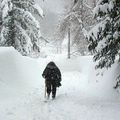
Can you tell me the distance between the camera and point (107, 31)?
11.6 m

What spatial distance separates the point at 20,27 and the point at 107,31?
40.4 feet

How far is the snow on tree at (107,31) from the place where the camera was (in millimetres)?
10891

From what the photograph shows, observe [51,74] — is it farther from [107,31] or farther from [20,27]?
[20,27]

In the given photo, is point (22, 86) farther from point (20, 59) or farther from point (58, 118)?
point (58, 118)

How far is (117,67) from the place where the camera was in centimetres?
1448

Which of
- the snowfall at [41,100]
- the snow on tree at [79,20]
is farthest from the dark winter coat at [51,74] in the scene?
the snow on tree at [79,20]

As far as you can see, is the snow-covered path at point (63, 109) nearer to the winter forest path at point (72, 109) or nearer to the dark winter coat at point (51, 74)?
the winter forest path at point (72, 109)

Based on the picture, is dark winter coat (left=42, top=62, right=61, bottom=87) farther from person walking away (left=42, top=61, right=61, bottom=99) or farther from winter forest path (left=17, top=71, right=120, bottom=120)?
winter forest path (left=17, top=71, right=120, bottom=120)

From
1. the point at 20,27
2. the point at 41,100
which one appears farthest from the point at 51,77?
the point at 20,27

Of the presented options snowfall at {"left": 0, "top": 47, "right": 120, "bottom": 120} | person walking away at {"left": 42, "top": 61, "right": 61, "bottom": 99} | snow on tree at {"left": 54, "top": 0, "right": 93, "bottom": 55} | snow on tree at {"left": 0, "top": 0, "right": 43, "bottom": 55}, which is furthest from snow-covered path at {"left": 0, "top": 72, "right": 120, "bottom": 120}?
snow on tree at {"left": 54, "top": 0, "right": 93, "bottom": 55}

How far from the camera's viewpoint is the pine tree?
10.9m

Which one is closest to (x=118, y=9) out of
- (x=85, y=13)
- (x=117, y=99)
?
(x=117, y=99)

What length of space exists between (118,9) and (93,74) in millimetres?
9491

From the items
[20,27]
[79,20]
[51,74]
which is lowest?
[51,74]
